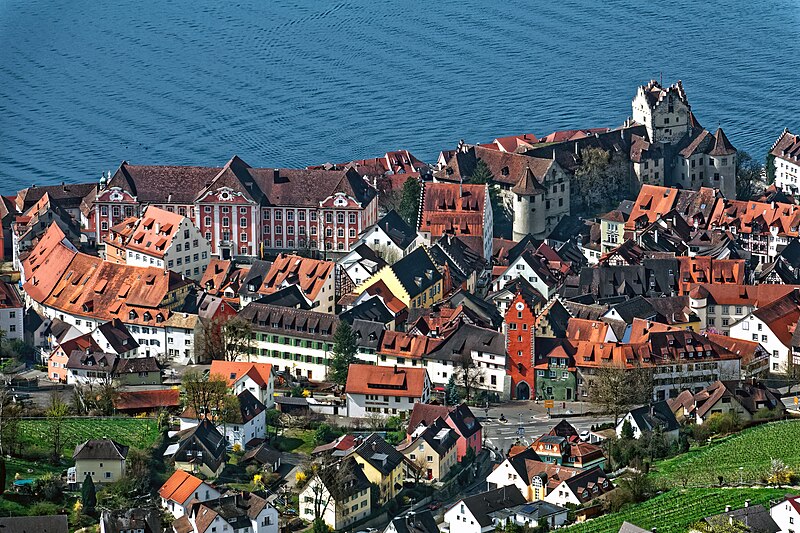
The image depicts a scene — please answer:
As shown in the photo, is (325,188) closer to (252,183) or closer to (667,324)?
(252,183)

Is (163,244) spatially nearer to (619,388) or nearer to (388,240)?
(388,240)

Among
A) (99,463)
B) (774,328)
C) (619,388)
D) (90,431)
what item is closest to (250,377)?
(90,431)

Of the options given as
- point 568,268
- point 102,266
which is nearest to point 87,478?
point 102,266

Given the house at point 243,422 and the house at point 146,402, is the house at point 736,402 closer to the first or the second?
the house at point 243,422

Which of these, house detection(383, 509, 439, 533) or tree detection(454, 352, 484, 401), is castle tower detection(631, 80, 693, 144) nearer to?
tree detection(454, 352, 484, 401)

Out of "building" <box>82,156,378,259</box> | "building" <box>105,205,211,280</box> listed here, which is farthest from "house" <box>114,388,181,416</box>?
"building" <box>82,156,378,259</box>
